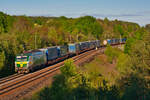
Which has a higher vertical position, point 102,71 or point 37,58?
point 37,58

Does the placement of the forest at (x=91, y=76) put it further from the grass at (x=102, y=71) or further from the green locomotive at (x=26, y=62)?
the green locomotive at (x=26, y=62)

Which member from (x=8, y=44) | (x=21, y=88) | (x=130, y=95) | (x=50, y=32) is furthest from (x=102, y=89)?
→ (x=50, y=32)

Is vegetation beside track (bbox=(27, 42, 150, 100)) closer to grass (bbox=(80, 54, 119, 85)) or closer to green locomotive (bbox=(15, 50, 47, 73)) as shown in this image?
grass (bbox=(80, 54, 119, 85))

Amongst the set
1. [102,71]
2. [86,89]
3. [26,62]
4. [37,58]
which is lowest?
[102,71]

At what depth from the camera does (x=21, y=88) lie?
16438 mm

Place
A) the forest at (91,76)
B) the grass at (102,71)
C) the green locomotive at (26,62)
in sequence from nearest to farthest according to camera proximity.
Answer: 1. the forest at (91,76)
2. the grass at (102,71)
3. the green locomotive at (26,62)

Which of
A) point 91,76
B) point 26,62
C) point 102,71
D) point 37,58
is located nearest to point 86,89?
point 91,76

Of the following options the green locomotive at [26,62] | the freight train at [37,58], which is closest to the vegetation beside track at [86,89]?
the green locomotive at [26,62]

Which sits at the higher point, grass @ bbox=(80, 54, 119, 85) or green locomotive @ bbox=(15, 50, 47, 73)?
green locomotive @ bbox=(15, 50, 47, 73)

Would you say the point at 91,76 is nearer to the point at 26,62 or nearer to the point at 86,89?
the point at 86,89

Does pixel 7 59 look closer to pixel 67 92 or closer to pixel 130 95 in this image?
pixel 67 92

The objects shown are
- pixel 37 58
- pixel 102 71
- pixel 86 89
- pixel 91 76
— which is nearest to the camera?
pixel 86 89

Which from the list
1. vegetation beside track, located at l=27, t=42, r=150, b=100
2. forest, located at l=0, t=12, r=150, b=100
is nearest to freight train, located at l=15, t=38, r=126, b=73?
A: forest, located at l=0, t=12, r=150, b=100

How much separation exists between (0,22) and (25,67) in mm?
53064
